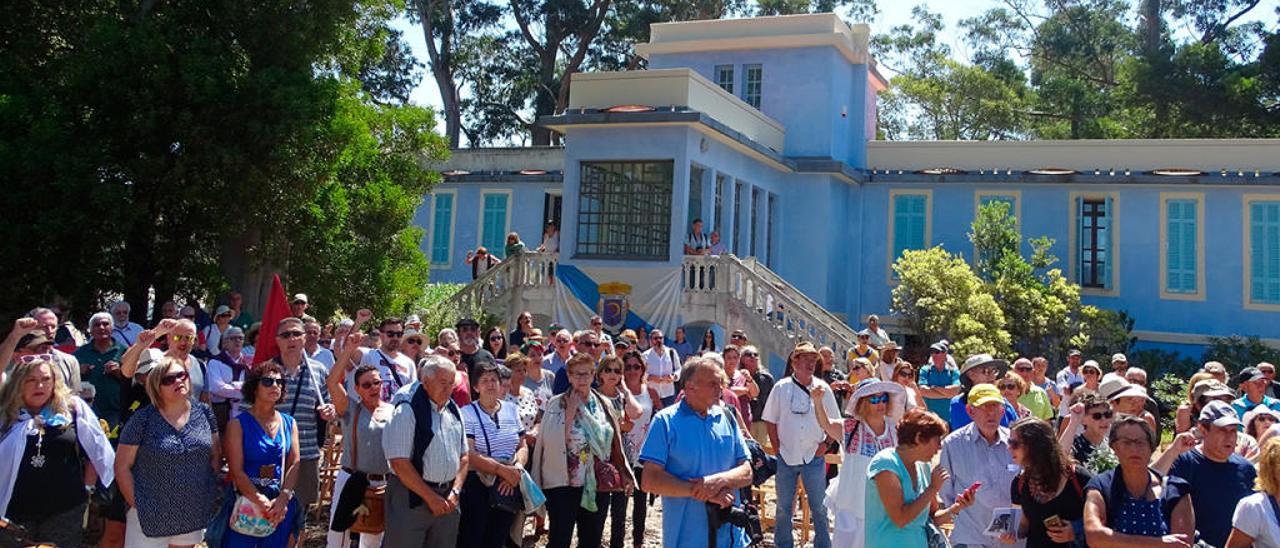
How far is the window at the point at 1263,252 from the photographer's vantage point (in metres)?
22.2

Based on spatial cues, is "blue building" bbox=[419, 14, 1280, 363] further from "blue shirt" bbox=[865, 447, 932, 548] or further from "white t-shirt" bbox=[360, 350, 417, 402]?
"blue shirt" bbox=[865, 447, 932, 548]

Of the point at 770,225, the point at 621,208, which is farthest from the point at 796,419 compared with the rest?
the point at 770,225

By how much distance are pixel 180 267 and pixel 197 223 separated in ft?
2.26

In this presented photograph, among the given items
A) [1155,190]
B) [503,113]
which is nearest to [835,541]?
[1155,190]

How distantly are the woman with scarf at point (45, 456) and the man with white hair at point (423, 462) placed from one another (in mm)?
1803

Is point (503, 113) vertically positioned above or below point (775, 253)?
above

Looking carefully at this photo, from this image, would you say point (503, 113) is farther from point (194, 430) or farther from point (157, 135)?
point (194, 430)

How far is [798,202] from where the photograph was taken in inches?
937

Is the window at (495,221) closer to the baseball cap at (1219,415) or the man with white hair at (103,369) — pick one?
the man with white hair at (103,369)

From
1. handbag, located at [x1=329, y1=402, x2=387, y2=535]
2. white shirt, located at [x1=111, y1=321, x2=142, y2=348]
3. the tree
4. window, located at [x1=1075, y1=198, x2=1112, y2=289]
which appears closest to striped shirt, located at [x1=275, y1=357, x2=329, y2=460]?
handbag, located at [x1=329, y1=402, x2=387, y2=535]

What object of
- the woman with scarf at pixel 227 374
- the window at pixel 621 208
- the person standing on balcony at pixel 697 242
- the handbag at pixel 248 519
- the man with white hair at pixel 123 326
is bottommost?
the handbag at pixel 248 519

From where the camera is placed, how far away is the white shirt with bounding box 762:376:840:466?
7.89 meters

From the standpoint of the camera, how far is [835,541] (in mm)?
6227

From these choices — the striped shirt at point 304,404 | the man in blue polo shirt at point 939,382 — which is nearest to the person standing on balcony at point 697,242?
the man in blue polo shirt at point 939,382
